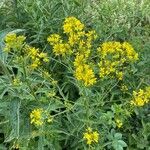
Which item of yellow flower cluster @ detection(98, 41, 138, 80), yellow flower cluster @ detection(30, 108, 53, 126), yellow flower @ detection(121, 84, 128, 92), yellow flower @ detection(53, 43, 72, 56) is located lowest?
yellow flower @ detection(121, 84, 128, 92)

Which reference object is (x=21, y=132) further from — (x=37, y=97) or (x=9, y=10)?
(x=9, y=10)

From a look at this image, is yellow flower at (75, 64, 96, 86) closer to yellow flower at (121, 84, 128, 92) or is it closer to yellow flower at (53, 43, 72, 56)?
yellow flower at (53, 43, 72, 56)

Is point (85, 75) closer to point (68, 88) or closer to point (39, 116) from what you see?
point (39, 116)

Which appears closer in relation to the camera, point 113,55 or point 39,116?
point 39,116

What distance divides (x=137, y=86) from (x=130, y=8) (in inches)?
31.9

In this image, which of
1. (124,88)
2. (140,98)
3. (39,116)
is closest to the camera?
(39,116)

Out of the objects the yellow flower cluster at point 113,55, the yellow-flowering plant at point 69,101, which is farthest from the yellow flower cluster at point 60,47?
the yellow flower cluster at point 113,55

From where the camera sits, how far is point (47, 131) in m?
2.63

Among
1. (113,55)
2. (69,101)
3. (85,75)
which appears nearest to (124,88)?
(113,55)

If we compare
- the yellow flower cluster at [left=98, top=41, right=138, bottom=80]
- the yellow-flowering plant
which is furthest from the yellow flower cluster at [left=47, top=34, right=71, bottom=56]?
the yellow flower cluster at [left=98, top=41, right=138, bottom=80]

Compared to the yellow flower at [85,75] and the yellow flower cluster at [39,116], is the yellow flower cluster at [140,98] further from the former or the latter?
the yellow flower cluster at [39,116]

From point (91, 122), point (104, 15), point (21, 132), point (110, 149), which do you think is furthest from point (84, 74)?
point (104, 15)

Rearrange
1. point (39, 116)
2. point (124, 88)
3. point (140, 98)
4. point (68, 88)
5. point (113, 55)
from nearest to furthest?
point (39, 116)
point (140, 98)
point (113, 55)
point (124, 88)
point (68, 88)

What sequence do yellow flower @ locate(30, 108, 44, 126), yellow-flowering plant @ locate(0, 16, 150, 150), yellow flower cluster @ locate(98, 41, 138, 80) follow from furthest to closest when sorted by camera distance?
yellow flower cluster @ locate(98, 41, 138, 80)
yellow-flowering plant @ locate(0, 16, 150, 150)
yellow flower @ locate(30, 108, 44, 126)
